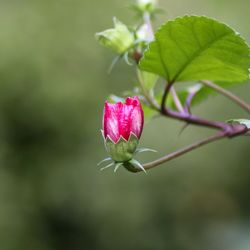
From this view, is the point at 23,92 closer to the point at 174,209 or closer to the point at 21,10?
the point at 21,10

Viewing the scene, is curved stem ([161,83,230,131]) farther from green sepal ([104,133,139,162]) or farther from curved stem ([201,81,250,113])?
green sepal ([104,133,139,162])

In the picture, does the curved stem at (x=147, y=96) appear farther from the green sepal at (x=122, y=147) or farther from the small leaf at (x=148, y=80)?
the green sepal at (x=122, y=147)

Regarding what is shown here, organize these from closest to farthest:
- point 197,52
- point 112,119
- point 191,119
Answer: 1. point 112,119
2. point 197,52
3. point 191,119

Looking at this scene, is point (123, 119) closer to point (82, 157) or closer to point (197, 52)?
point (197, 52)

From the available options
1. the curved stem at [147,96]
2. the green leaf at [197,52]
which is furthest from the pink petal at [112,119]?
the curved stem at [147,96]

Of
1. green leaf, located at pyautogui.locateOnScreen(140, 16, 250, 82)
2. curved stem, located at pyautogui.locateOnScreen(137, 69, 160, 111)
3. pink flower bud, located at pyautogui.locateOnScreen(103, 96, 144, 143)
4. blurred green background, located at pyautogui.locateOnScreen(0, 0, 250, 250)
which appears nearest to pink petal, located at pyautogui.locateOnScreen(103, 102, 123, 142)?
pink flower bud, located at pyautogui.locateOnScreen(103, 96, 144, 143)

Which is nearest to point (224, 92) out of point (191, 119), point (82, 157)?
point (191, 119)
